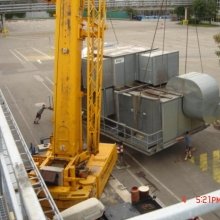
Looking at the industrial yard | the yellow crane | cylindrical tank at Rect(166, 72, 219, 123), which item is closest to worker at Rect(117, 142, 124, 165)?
the industrial yard

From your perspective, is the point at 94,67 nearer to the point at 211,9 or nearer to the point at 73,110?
the point at 73,110

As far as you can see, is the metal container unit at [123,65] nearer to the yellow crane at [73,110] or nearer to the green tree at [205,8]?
the yellow crane at [73,110]

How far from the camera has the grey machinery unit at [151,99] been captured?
15.0 m

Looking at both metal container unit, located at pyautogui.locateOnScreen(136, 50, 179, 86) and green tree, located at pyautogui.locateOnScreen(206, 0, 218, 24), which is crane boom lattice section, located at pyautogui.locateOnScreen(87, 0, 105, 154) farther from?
green tree, located at pyautogui.locateOnScreen(206, 0, 218, 24)

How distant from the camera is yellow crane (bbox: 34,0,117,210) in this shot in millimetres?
11422

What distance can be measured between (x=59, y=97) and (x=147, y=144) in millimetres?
4334

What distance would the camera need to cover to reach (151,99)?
1490 centimetres

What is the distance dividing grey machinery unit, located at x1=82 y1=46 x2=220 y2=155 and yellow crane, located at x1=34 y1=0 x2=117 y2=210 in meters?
2.79

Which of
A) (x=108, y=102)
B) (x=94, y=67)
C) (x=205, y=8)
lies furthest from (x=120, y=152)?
(x=205, y=8)

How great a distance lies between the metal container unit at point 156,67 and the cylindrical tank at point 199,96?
154 cm

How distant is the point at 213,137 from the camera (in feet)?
59.5

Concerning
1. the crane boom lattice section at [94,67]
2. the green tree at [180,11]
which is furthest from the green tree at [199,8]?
the crane boom lattice section at [94,67]

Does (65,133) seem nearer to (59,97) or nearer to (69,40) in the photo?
(59,97)

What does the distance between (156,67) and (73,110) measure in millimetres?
6303
